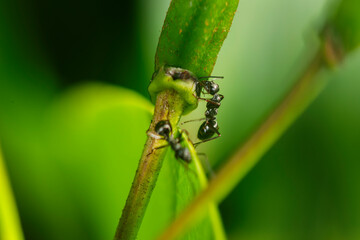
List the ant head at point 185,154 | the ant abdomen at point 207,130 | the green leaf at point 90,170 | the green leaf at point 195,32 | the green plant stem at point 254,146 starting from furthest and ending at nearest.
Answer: the ant abdomen at point 207,130 → the green leaf at point 90,170 → the ant head at point 185,154 → the green leaf at point 195,32 → the green plant stem at point 254,146

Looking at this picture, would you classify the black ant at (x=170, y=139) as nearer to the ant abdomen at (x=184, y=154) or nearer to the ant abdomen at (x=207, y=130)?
the ant abdomen at (x=184, y=154)

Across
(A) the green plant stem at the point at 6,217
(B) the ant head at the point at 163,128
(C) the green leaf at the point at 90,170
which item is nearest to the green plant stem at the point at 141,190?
(B) the ant head at the point at 163,128

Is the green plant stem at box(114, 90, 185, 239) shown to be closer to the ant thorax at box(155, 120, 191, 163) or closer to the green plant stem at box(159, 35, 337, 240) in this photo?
the ant thorax at box(155, 120, 191, 163)

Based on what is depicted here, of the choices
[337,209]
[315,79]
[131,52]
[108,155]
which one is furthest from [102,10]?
[315,79]

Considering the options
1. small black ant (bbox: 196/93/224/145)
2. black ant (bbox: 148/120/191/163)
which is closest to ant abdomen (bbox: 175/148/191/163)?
black ant (bbox: 148/120/191/163)

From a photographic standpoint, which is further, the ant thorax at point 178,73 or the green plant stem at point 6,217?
the green plant stem at point 6,217

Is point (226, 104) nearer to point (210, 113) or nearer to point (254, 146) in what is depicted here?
point (210, 113)

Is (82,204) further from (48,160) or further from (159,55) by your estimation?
(159,55)
